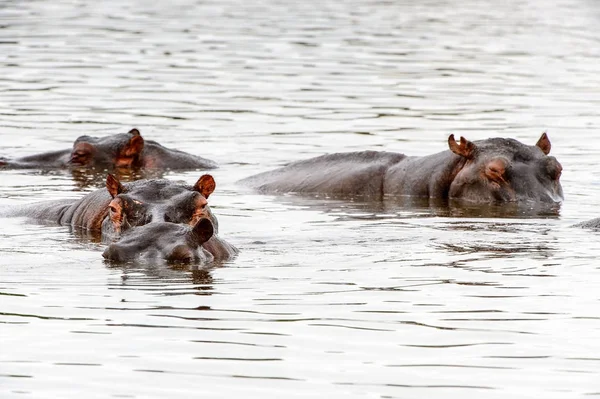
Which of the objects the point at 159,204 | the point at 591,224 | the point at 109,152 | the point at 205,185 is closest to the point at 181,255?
the point at 159,204

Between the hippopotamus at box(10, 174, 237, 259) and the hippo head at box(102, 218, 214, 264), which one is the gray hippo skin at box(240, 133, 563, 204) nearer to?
the hippopotamus at box(10, 174, 237, 259)

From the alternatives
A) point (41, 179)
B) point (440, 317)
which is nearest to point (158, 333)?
point (440, 317)

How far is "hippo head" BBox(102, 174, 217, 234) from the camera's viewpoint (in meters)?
10.2

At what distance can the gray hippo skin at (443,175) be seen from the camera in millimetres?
14406

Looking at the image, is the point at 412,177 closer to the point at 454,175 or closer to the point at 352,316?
the point at 454,175

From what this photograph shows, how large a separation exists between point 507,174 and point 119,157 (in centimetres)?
507

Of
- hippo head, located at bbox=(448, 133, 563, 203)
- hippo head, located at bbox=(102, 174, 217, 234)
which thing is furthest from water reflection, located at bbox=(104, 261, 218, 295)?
hippo head, located at bbox=(448, 133, 563, 203)

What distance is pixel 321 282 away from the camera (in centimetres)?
948

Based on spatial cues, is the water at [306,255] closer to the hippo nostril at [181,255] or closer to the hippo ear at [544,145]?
the hippo nostril at [181,255]

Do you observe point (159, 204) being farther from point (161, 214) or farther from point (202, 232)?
point (202, 232)

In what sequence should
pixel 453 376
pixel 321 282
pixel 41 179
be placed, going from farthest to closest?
pixel 41 179
pixel 321 282
pixel 453 376

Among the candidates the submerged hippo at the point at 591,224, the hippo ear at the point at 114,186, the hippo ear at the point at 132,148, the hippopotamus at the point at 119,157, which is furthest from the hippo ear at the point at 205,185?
the hippo ear at the point at 132,148

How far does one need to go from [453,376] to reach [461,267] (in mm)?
3158

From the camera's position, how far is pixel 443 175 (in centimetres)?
1501
